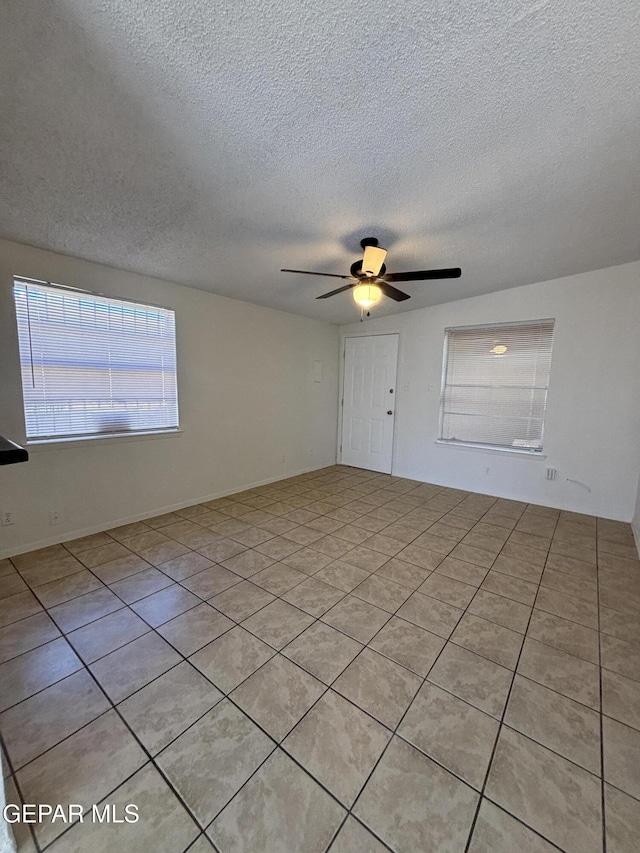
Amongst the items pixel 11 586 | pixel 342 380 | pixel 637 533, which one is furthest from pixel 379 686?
pixel 342 380

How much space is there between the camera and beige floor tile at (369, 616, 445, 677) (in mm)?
1641

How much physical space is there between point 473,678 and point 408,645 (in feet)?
1.04

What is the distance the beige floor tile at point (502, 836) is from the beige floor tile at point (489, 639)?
2.19 ft

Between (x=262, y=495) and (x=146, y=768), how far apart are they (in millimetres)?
2921

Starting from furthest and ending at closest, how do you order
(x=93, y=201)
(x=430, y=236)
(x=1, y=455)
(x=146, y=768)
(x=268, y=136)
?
(x=430, y=236)
(x=93, y=201)
(x=268, y=136)
(x=146, y=768)
(x=1, y=455)

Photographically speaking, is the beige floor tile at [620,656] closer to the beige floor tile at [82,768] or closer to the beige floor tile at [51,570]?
the beige floor tile at [82,768]

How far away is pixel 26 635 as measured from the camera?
178 centimetres

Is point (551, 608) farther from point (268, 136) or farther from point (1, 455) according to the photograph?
point (268, 136)

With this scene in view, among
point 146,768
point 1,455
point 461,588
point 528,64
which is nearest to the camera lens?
point 1,455

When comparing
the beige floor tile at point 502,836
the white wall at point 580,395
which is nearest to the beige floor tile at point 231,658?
the beige floor tile at point 502,836

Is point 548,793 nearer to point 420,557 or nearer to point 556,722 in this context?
point 556,722

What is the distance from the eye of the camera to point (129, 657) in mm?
1653

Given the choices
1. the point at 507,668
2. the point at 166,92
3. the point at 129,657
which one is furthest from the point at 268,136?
the point at 507,668

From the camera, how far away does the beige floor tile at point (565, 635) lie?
1.73 metres
